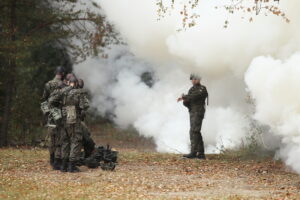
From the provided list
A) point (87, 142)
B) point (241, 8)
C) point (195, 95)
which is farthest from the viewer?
point (195, 95)

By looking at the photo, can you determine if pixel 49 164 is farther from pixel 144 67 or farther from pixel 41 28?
pixel 144 67

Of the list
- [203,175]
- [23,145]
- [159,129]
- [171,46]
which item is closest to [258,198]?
[203,175]

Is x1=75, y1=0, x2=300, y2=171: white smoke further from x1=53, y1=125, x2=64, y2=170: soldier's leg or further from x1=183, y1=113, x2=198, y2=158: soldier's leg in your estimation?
x1=53, y1=125, x2=64, y2=170: soldier's leg

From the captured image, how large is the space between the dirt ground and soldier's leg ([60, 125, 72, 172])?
0.27 meters

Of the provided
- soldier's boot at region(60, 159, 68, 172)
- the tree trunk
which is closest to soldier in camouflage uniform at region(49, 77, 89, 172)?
soldier's boot at region(60, 159, 68, 172)

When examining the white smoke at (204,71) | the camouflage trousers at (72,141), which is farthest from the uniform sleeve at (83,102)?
the white smoke at (204,71)

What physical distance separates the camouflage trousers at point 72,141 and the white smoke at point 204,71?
4.38 metres

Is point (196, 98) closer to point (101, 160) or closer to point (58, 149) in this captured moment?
point (101, 160)

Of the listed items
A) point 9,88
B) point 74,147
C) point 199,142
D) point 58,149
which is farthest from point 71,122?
point 9,88

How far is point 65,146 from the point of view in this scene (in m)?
13.2

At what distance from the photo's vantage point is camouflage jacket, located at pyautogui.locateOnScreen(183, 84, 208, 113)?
53.7ft

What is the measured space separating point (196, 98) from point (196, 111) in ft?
1.18

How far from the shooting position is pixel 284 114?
517 inches

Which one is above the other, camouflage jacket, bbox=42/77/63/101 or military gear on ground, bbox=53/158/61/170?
camouflage jacket, bbox=42/77/63/101
